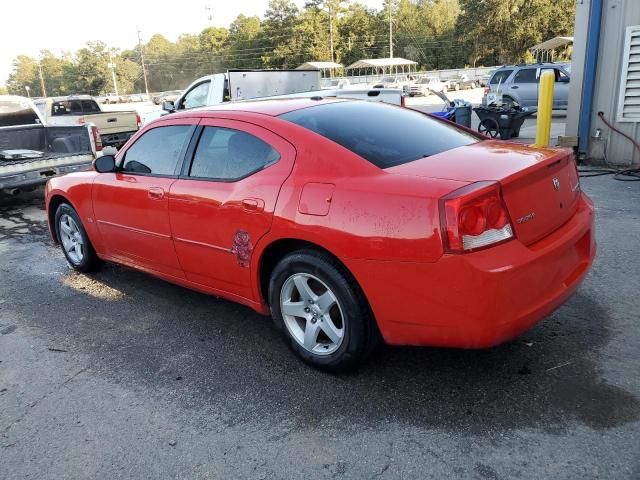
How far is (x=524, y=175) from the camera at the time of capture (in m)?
2.71

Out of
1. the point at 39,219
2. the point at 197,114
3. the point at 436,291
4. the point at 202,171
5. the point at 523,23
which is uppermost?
the point at 523,23

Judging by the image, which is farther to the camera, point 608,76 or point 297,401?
point 608,76

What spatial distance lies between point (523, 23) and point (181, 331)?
65383mm

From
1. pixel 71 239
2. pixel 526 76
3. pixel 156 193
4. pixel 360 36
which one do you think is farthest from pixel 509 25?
pixel 156 193

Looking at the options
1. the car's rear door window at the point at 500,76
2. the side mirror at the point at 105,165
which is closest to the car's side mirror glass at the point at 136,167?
the side mirror at the point at 105,165

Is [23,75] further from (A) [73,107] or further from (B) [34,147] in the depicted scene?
(B) [34,147]

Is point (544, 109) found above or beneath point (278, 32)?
beneath

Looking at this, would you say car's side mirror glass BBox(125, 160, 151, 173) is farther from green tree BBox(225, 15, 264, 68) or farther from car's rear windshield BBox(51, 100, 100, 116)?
green tree BBox(225, 15, 264, 68)

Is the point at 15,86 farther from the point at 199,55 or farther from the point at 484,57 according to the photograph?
the point at 484,57

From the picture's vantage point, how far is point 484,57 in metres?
67.9

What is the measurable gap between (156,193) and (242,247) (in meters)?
1.00

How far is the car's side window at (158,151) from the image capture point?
12.8 feet

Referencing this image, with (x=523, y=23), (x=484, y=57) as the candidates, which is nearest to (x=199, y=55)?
(x=484, y=57)

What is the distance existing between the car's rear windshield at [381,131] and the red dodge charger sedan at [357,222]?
0.6 inches
